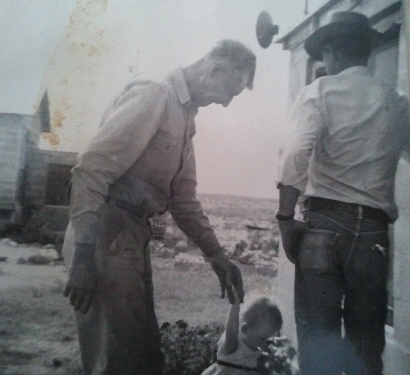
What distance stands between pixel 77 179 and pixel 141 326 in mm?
489

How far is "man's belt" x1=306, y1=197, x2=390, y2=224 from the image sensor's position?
1025 millimetres

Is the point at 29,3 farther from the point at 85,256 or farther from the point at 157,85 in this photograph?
the point at 85,256

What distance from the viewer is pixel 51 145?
1263 mm

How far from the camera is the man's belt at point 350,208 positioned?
103cm

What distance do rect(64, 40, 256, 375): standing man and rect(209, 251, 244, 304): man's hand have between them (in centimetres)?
2

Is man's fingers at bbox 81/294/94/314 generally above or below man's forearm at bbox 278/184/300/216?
below

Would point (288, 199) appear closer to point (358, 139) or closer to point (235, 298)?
point (358, 139)

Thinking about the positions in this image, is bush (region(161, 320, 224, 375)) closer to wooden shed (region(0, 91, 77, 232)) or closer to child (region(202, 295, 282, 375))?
child (region(202, 295, 282, 375))

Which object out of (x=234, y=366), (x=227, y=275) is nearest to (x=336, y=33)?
(x=227, y=275)

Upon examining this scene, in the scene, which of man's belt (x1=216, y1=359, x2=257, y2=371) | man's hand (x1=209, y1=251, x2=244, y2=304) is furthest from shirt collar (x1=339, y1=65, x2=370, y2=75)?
man's belt (x1=216, y1=359, x2=257, y2=371)

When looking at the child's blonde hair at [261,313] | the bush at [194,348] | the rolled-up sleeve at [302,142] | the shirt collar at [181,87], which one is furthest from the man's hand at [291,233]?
the shirt collar at [181,87]

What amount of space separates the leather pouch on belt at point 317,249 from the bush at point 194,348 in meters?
0.35

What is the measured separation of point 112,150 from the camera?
0.97 metres

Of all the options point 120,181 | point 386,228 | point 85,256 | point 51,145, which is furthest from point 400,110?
point 51,145
